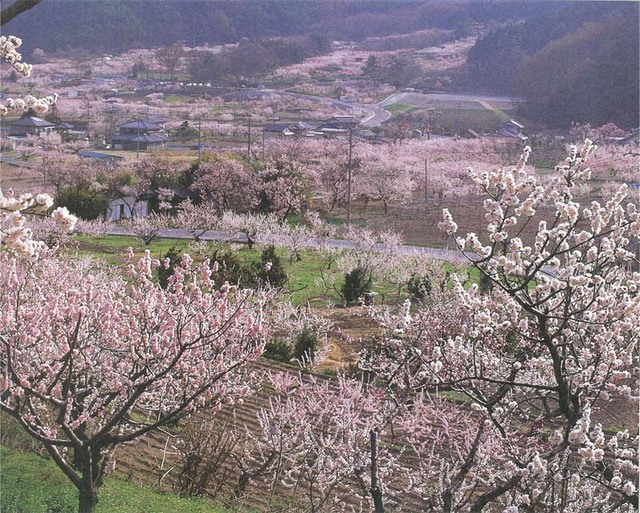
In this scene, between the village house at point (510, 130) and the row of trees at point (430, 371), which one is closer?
the row of trees at point (430, 371)

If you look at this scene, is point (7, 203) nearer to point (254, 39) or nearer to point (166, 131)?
point (166, 131)

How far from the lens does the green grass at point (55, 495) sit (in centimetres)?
538

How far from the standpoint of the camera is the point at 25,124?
45688 mm

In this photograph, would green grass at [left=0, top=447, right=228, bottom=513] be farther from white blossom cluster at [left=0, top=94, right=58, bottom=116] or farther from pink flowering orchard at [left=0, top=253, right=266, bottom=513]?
white blossom cluster at [left=0, top=94, right=58, bottom=116]

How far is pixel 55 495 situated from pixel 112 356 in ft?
3.78

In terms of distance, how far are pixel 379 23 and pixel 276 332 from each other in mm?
91223

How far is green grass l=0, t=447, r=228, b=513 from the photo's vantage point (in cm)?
538

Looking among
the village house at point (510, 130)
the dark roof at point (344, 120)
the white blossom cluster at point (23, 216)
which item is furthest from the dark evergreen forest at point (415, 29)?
the white blossom cluster at point (23, 216)

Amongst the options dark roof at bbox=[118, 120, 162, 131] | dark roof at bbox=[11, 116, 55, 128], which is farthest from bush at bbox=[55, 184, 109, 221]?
dark roof at bbox=[11, 116, 55, 128]

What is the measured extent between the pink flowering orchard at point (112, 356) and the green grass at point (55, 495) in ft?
0.72

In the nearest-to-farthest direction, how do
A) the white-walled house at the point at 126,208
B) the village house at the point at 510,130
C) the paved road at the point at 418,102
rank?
the white-walled house at the point at 126,208 < the village house at the point at 510,130 < the paved road at the point at 418,102

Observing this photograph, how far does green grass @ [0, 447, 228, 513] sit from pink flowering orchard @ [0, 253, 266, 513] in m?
0.22

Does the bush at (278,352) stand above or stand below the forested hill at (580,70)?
below

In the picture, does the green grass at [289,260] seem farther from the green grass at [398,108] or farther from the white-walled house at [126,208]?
the green grass at [398,108]
